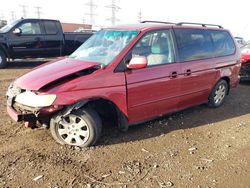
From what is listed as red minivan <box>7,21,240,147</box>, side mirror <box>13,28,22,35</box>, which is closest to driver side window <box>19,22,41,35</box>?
side mirror <box>13,28,22,35</box>

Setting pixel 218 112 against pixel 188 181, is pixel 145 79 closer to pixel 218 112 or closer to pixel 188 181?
pixel 188 181

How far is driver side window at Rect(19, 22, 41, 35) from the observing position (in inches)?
446

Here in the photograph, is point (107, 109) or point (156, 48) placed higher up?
point (156, 48)

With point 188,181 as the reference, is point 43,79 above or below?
above

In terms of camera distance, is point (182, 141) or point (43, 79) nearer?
point (43, 79)

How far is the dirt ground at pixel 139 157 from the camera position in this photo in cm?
342

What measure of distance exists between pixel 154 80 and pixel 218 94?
238cm

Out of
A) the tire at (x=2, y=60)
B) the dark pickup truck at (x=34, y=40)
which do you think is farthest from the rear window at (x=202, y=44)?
the tire at (x=2, y=60)

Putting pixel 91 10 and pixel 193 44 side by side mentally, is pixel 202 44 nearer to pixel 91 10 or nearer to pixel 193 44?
pixel 193 44

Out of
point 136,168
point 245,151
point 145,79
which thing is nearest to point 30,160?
point 136,168

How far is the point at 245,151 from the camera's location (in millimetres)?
4316

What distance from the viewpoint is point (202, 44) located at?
5660 mm

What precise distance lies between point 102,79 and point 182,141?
1.64 meters

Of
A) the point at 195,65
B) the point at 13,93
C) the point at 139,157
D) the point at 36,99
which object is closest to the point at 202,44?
the point at 195,65
